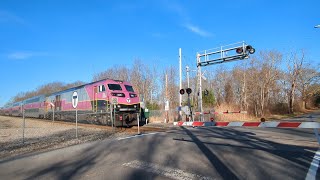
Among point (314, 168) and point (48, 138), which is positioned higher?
point (314, 168)

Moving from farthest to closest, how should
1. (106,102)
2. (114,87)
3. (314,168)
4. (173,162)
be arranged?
1. (114,87)
2. (106,102)
3. (173,162)
4. (314,168)

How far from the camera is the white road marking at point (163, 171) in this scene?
18.2 feet

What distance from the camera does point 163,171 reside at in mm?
6035

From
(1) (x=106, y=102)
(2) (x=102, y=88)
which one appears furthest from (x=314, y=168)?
(2) (x=102, y=88)

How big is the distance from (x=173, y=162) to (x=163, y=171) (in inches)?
33.0

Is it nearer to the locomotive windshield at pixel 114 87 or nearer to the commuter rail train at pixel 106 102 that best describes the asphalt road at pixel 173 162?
the commuter rail train at pixel 106 102

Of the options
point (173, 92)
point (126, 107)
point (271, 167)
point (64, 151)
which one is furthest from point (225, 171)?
point (173, 92)

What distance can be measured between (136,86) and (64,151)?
164 ft

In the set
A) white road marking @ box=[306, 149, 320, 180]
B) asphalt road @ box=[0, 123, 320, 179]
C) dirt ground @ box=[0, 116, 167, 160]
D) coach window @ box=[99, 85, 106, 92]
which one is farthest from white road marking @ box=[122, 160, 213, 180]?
coach window @ box=[99, 85, 106, 92]

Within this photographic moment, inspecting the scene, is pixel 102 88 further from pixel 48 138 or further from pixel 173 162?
pixel 173 162

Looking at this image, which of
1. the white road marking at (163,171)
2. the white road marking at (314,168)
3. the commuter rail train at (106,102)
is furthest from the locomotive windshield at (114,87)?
the white road marking at (314,168)

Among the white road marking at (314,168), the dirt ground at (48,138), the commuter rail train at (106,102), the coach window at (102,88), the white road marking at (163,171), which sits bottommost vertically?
the dirt ground at (48,138)

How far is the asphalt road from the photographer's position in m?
5.73

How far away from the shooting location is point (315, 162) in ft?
20.7
